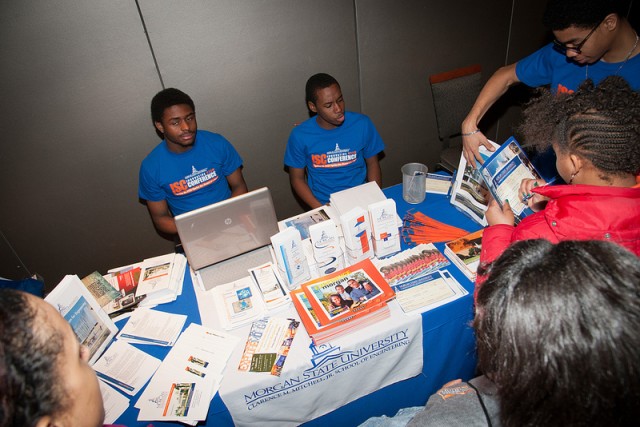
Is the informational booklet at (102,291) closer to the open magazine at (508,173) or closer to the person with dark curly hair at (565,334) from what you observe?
the person with dark curly hair at (565,334)

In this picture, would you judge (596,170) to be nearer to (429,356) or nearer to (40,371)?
(429,356)

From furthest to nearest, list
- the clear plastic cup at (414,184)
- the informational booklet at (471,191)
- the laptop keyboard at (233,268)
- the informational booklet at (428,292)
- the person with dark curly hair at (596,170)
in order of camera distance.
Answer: the clear plastic cup at (414,184) < the informational booklet at (471,191) < the laptop keyboard at (233,268) < the informational booklet at (428,292) < the person with dark curly hair at (596,170)

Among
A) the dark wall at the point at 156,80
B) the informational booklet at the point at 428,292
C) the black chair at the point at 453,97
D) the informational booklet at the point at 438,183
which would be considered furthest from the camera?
the black chair at the point at 453,97

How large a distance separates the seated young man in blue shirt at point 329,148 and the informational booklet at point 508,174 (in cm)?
107

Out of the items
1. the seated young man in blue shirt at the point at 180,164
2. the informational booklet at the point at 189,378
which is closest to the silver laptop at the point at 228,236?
the informational booklet at the point at 189,378

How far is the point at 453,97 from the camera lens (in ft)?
10.6

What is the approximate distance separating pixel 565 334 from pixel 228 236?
1414 millimetres

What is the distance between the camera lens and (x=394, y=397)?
1.70 meters

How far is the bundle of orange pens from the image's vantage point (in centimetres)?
188

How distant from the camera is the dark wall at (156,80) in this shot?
2393 mm

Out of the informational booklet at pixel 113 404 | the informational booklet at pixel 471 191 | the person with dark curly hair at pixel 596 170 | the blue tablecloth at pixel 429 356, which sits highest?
the person with dark curly hair at pixel 596 170

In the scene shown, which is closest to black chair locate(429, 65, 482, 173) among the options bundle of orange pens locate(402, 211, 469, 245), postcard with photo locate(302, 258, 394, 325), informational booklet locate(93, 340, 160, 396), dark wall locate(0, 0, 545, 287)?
dark wall locate(0, 0, 545, 287)

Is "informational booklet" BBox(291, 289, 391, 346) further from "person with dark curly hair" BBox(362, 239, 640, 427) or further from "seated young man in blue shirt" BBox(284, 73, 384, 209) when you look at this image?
"seated young man in blue shirt" BBox(284, 73, 384, 209)

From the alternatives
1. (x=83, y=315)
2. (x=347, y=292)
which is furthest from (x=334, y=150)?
(x=83, y=315)
